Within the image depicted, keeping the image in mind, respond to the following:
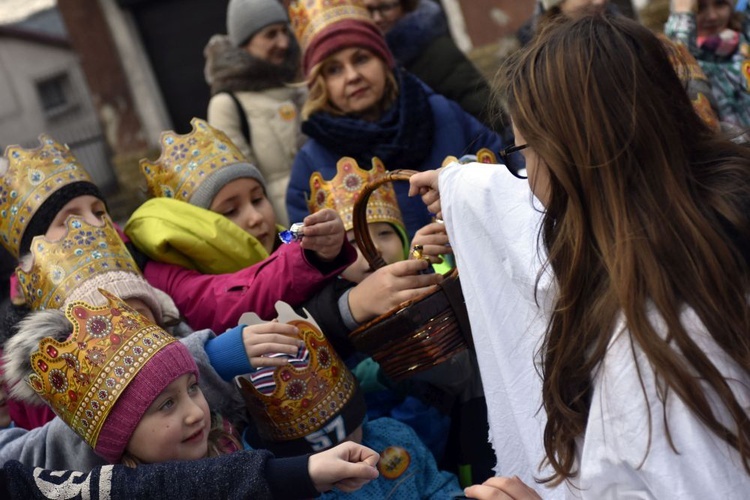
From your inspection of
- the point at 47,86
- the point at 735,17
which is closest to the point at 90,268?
the point at 735,17

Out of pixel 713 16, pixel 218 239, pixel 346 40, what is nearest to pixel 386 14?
pixel 346 40

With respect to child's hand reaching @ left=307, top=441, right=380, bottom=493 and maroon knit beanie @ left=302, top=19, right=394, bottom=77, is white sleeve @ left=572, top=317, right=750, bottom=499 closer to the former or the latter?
child's hand reaching @ left=307, top=441, right=380, bottom=493

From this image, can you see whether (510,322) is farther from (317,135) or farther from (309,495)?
(317,135)

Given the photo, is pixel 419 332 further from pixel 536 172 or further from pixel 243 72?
pixel 243 72

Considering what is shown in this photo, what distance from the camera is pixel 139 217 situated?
3145 mm

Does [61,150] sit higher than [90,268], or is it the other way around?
[61,150]

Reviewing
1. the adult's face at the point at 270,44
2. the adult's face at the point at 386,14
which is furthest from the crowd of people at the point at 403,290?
the adult's face at the point at 386,14

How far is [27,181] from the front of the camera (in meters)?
3.08

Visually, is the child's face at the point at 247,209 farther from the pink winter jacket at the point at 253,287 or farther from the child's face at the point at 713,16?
the child's face at the point at 713,16

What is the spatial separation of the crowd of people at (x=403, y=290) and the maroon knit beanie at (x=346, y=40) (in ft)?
0.05

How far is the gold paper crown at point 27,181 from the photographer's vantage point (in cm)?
306

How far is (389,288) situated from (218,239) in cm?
66

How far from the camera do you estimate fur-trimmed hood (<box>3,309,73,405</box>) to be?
93.1 inches

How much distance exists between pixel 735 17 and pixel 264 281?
9.64 ft
